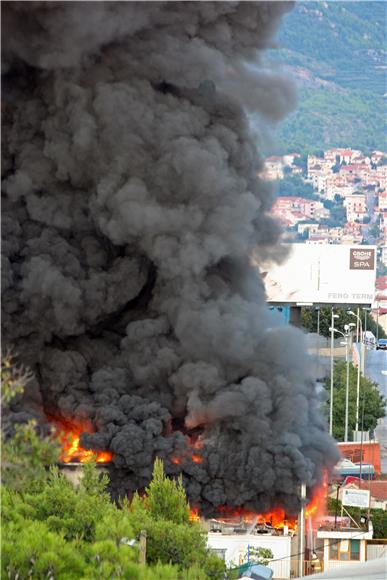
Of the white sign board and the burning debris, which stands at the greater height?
the burning debris

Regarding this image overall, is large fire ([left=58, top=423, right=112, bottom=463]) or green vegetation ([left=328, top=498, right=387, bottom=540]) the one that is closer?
large fire ([left=58, top=423, right=112, bottom=463])

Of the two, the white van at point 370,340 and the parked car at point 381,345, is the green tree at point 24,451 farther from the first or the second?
the parked car at point 381,345

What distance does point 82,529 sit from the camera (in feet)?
72.4

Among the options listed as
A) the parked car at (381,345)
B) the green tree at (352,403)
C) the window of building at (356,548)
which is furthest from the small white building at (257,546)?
the parked car at (381,345)

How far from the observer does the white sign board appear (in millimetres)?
37000

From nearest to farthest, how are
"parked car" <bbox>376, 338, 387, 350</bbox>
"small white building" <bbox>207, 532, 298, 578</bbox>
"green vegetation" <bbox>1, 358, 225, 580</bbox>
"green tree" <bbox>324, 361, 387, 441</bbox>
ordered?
"green vegetation" <bbox>1, 358, 225, 580</bbox> < "small white building" <bbox>207, 532, 298, 578</bbox> < "green tree" <bbox>324, 361, 387, 441</bbox> < "parked car" <bbox>376, 338, 387, 350</bbox>

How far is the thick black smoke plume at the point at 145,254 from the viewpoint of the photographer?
3275 centimetres

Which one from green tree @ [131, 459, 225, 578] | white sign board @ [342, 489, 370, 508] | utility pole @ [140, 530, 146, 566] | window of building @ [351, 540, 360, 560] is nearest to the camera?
utility pole @ [140, 530, 146, 566]

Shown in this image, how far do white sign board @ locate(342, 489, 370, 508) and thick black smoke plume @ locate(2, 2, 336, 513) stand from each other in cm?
311

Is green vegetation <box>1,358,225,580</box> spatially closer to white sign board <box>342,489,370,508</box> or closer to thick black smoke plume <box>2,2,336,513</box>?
thick black smoke plume <box>2,2,336,513</box>

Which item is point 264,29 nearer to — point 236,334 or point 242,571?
point 236,334

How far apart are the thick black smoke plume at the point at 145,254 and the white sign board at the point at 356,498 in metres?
3.11

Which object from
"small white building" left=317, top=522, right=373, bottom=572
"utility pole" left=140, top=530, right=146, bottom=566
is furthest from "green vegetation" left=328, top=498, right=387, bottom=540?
"utility pole" left=140, top=530, right=146, bottom=566

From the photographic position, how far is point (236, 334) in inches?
1304
